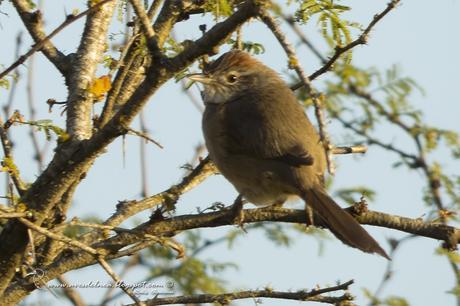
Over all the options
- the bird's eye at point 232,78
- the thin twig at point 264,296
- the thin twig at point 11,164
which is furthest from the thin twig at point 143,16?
the bird's eye at point 232,78

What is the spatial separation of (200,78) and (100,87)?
1519 millimetres

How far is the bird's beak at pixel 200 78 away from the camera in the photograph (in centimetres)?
530

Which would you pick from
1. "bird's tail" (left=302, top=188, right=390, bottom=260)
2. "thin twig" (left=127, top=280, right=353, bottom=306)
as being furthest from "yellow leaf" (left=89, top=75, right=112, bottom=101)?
"bird's tail" (left=302, top=188, right=390, bottom=260)

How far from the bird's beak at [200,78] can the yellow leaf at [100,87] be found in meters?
0.95

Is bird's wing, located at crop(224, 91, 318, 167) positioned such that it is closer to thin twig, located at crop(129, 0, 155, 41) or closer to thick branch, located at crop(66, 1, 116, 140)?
thick branch, located at crop(66, 1, 116, 140)

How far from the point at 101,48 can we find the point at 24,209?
1.15 metres

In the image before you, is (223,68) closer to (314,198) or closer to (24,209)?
(314,198)

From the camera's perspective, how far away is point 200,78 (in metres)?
5.64

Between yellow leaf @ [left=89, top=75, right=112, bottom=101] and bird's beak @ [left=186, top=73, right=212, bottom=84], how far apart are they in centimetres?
95

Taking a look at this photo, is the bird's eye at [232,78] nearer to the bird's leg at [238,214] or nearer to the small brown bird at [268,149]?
the small brown bird at [268,149]

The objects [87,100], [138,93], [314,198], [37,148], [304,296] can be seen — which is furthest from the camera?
[37,148]

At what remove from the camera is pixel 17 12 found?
4598 millimetres

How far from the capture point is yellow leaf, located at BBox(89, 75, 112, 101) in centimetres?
420

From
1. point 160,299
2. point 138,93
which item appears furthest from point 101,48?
point 160,299
